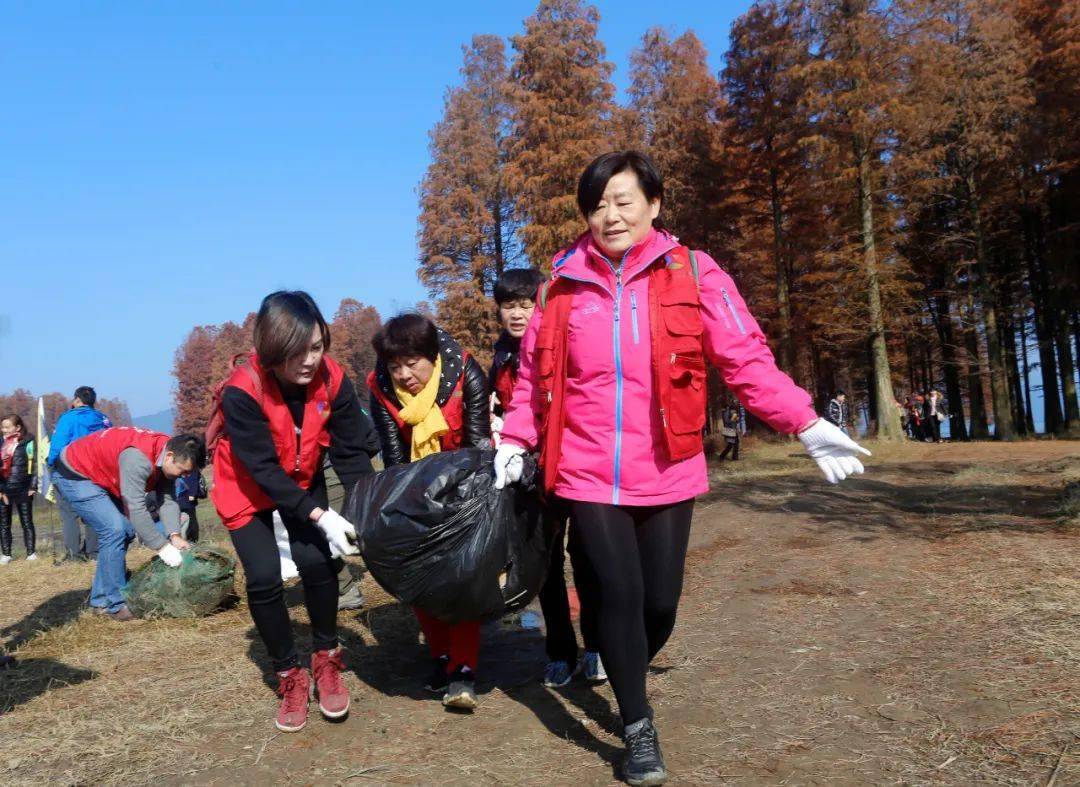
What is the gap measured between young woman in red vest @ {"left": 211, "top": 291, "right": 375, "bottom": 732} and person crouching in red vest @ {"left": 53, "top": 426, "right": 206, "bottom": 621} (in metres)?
2.67

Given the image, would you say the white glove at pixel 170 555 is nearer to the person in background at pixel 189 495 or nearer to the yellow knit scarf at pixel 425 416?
the person in background at pixel 189 495

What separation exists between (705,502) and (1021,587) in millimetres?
5387

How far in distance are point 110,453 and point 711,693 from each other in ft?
15.1

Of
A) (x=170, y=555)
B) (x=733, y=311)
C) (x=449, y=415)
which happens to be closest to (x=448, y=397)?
(x=449, y=415)

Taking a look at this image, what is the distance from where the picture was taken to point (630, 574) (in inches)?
104

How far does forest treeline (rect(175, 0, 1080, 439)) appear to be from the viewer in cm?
1870

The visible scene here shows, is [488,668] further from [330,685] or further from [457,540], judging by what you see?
[457,540]

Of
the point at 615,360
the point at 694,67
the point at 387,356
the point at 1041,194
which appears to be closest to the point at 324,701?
the point at 387,356

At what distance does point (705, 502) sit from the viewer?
9.70 meters

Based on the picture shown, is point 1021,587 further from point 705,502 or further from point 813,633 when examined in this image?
point 705,502

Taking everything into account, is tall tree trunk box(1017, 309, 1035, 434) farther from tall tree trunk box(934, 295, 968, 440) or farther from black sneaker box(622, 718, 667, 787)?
black sneaker box(622, 718, 667, 787)

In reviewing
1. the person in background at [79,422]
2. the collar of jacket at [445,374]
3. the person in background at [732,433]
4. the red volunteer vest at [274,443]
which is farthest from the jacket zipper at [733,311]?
the person in background at [732,433]

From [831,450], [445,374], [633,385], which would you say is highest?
[445,374]

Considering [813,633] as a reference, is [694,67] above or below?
above
